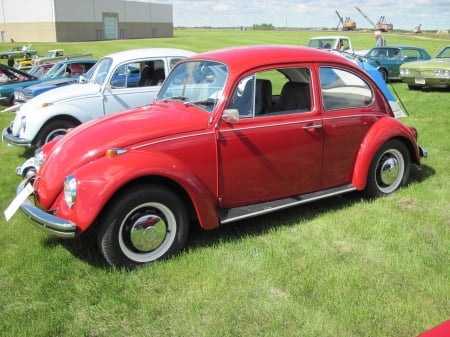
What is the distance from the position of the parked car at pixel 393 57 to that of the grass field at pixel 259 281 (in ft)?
44.4

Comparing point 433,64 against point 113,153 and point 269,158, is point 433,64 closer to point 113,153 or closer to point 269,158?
point 269,158

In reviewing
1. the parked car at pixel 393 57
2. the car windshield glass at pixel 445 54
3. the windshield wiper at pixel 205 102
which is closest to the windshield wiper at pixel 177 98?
the windshield wiper at pixel 205 102

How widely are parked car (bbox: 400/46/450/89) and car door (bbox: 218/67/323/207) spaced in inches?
421

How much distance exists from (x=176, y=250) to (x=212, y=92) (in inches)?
60.6

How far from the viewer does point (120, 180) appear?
3.70 meters

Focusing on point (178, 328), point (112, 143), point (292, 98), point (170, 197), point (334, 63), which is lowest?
point (178, 328)

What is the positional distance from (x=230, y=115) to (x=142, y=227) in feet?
4.08

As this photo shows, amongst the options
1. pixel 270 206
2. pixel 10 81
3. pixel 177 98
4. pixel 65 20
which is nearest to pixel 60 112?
pixel 177 98

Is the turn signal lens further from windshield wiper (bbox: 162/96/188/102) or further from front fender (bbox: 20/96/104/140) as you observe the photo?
front fender (bbox: 20/96/104/140)

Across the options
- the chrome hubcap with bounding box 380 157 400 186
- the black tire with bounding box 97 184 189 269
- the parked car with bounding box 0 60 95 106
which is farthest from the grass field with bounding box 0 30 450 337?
the parked car with bounding box 0 60 95 106

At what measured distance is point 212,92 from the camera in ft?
14.7

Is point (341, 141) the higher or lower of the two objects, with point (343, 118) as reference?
lower

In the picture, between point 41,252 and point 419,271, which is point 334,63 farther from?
point 41,252

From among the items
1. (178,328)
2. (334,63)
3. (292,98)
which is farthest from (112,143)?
(334,63)
